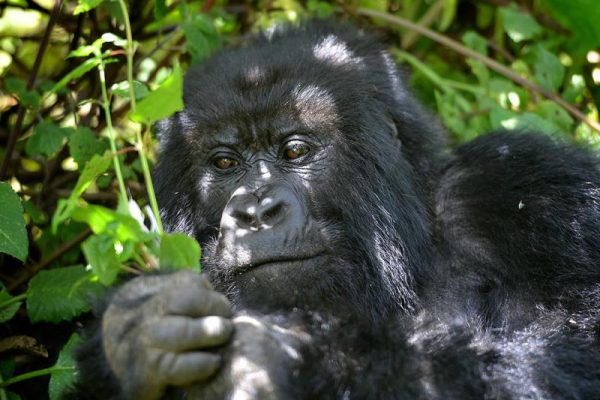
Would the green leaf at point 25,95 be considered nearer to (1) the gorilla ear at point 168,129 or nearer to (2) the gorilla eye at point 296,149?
(1) the gorilla ear at point 168,129

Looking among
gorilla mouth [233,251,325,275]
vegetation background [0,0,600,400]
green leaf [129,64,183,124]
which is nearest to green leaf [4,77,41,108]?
vegetation background [0,0,600,400]

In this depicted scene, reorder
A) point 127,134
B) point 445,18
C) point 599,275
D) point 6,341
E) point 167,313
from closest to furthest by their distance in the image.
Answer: point 167,313 → point 599,275 → point 6,341 → point 127,134 → point 445,18

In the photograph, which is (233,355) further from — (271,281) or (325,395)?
(271,281)

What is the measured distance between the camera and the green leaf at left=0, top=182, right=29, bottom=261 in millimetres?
3016

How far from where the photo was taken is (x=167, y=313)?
88.8 inches

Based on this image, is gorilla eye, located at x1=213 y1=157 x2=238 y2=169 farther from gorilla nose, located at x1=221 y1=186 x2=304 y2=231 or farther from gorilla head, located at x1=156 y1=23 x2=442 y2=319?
gorilla nose, located at x1=221 y1=186 x2=304 y2=231

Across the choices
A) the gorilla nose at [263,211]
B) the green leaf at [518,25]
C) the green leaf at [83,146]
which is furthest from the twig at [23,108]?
the green leaf at [518,25]

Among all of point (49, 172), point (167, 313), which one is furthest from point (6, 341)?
point (167, 313)

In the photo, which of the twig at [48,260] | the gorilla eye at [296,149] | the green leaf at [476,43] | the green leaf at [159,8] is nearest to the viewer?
the gorilla eye at [296,149]

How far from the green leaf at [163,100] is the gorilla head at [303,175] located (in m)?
0.73

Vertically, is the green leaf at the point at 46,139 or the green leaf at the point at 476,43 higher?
the green leaf at the point at 46,139

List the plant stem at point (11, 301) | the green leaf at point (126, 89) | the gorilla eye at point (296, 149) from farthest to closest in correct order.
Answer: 1. the gorilla eye at point (296, 149)
2. the plant stem at point (11, 301)
3. the green leaf at point (126, 89)

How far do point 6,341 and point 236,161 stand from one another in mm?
1154

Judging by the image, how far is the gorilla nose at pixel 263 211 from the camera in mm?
3070
